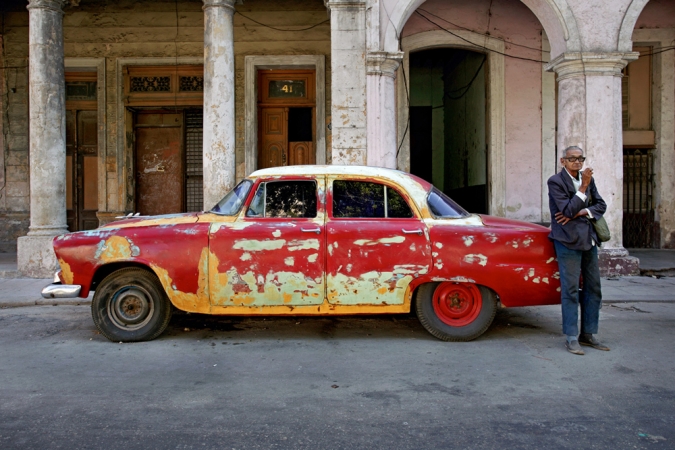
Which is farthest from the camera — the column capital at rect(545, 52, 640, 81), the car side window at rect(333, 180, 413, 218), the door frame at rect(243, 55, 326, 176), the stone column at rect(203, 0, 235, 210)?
the door frame at rect(243, 55, 326, 176)

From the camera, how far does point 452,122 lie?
15727 mm

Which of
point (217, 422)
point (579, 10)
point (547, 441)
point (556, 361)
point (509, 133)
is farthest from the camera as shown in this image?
point (509, 133)

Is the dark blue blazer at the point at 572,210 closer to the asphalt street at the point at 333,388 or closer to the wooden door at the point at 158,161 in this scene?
the asphalt street at the point at 333,388

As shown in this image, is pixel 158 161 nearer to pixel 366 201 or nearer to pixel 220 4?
pixel 220 4

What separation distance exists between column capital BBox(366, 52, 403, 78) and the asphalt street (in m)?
4.67

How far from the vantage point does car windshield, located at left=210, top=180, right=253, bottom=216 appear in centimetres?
542

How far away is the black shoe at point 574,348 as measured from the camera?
15.9 ft

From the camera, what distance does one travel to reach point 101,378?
425 centimetres

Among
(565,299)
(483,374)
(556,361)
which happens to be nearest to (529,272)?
(565,299)

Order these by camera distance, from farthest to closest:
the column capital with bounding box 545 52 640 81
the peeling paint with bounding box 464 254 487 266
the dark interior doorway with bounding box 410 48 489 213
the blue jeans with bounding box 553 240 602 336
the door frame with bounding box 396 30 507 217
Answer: the dark interior doorway with bounding box 410 48 489 213 → the door frame with bounding box 396 30 507 217 → the column capital with bounding box 545 52 640 81 → the peeling paint with bounding box 464 254 487 266 → the blue jeans with bounding box 553 240 602 336

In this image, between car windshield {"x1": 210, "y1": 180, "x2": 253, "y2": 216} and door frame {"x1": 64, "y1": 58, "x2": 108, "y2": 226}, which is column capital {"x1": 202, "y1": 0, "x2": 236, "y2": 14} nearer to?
door frame {"x1": 64, "y1": 58, "x2": 108, "y2": 226}

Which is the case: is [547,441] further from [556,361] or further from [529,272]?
[529,272]

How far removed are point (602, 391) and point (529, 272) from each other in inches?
58.1

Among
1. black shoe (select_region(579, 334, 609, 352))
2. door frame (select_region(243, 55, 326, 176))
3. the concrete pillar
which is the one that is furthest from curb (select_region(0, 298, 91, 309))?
black shoe (select_region(579, 334, 609, 352))
